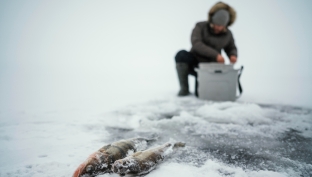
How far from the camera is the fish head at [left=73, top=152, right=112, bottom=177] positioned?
78 centimetres

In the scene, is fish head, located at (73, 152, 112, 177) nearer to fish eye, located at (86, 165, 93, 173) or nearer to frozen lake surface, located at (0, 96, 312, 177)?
fish eye, located at (86, 165, 93, 173)

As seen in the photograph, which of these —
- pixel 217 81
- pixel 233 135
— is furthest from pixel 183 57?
pixel 233 135

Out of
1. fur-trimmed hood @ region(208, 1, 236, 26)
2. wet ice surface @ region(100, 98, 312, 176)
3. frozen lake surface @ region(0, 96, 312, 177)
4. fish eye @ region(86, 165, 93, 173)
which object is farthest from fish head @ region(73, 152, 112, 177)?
fur-trimmed hood @ region(208, 1, 236, 26)

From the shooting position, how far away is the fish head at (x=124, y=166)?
79 cm

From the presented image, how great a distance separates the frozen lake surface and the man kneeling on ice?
1.25m

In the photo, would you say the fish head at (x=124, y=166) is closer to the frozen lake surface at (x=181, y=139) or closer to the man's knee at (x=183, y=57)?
the frozen lake surface at (x=181, y=139)

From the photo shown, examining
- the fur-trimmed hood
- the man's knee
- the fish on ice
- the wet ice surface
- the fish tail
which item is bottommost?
the wet ice surface

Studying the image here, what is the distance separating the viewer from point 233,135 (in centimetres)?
153

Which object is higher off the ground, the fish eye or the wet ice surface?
the fish eye

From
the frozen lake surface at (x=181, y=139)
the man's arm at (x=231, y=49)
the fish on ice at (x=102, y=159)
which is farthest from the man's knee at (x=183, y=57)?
the fish on ice at (x=102, y=159)

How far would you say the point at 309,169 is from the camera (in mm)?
999

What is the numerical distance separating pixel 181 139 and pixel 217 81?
1.74m

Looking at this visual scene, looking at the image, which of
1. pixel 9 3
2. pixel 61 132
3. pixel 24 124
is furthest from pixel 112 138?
pixel 9 3

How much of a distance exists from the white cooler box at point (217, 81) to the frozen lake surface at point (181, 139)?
74 centimetres
